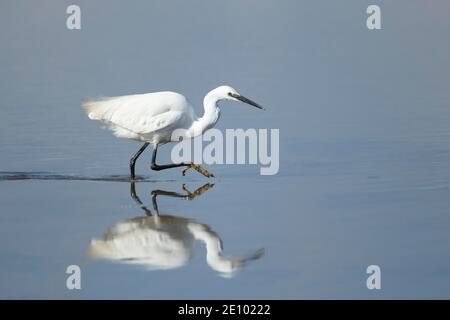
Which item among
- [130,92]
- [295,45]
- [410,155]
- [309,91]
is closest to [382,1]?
[295,45]

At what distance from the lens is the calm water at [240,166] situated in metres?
9.62

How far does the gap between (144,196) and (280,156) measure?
2726 mm

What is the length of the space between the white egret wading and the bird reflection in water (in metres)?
2.38

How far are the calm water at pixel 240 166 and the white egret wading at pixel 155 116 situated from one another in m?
0.56

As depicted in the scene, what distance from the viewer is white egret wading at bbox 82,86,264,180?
44.8 ft

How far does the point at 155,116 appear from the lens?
13641 millimetres

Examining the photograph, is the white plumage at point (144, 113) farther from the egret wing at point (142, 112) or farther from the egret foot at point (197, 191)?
the egret foot at point (197, 191)

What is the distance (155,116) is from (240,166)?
1.40 metres

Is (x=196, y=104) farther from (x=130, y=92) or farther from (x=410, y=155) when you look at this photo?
(x=410, y=155)

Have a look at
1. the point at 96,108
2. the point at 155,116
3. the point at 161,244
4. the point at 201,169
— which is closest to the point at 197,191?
the point at 201,169

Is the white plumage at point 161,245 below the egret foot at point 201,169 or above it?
below

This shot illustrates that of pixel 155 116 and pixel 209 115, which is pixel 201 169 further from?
pixel 155 116

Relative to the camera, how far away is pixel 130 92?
62.0 feet

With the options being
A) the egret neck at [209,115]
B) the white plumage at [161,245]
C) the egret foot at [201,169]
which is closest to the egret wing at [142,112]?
the egret neck at [209,115]
